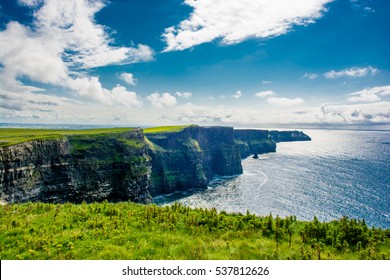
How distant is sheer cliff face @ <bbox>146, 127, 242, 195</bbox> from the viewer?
141 m

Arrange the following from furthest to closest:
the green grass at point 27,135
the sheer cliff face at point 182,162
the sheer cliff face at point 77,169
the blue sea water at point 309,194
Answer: the sheer cliff face at point 182,162
the blue sea water at point 309,194
the green grass at point 27,135
the sheer cliff face at point 77,169

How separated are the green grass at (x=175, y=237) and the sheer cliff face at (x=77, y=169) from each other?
5404 cm

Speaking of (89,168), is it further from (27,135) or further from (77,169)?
(27,135)

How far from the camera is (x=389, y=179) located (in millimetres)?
135500

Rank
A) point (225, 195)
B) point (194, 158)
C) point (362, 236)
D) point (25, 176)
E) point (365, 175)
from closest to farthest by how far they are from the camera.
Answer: point (362, 236)
point (25, 176)
point (225, 195)
point (365, 175)
point (194, 158)

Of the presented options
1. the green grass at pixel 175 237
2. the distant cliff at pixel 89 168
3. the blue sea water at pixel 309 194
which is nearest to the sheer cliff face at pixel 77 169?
the distant cliff at pixel 89 168

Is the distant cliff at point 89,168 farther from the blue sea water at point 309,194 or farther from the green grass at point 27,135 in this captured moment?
the blue sea water at point 309,194

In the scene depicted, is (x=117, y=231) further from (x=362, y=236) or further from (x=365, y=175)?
(x=365, y=175)

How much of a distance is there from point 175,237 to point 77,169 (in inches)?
3235

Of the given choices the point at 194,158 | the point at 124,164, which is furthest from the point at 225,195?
the point at 124,164

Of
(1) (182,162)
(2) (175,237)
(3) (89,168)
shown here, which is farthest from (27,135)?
(2) (175,237)

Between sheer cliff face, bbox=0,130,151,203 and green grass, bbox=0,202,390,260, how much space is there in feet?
177

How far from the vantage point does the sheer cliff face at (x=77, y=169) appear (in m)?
66.0

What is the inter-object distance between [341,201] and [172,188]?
8247 centimetres
